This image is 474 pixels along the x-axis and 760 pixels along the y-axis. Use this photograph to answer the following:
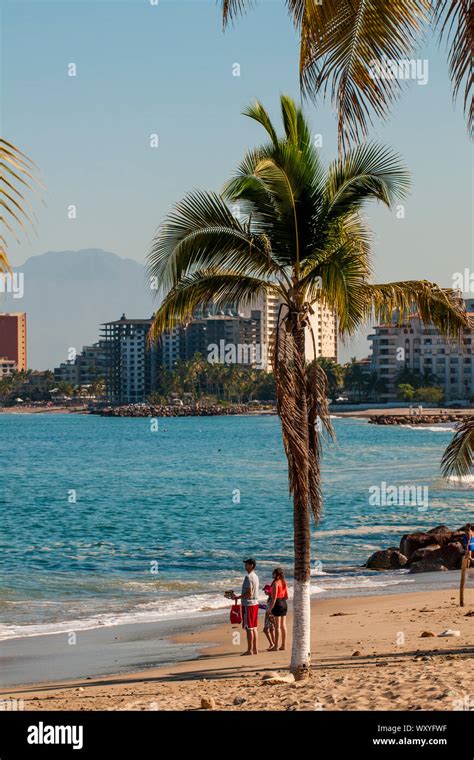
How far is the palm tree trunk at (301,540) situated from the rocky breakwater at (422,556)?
18177mm

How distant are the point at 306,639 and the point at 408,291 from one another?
4.75 m

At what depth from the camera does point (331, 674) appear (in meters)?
14.7

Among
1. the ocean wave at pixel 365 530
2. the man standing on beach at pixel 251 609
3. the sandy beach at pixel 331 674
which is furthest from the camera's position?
the ocean wave at pixel 365 530

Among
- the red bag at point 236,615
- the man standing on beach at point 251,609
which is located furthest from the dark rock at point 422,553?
the man standing on beach at point 251,609

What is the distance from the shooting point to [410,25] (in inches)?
395

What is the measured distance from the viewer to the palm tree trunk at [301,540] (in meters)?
14.1

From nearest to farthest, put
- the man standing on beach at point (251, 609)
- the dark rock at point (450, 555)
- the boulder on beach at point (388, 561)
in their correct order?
the man standing on beach at point (251, 609) < the dark rock at point (450, 555) < the boulder on beach at point (388, 561)

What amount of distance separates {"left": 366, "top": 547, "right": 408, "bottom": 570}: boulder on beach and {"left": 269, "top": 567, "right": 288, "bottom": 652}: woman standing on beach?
14.4 metres

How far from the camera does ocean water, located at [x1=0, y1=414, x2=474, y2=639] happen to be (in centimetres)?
2920

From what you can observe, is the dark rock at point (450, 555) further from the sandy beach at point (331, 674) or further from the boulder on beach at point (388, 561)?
the sandy beach at point (331, 674)

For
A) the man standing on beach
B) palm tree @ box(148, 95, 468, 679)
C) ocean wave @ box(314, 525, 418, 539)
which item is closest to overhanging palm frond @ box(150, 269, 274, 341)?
palm tree @ box(148, 95, 468, 679)

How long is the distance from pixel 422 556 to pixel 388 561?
1.04m
